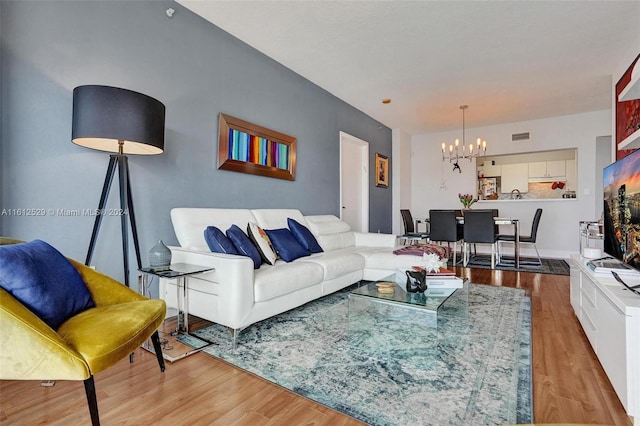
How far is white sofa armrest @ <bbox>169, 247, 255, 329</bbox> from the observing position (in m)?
2.10

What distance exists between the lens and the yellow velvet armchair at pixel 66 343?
115 cm

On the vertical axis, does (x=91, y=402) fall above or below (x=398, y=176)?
below

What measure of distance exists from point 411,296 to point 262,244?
4.20ft

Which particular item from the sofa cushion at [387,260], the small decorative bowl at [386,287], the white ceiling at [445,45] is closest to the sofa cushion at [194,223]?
the small decorative bowl at [386,287]

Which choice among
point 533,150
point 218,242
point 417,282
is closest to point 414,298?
point 417,282

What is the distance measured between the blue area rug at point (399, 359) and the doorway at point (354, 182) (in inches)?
113

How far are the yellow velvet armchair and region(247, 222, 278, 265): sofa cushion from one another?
1266 millimetres

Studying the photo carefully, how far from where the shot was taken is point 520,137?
6383 mm

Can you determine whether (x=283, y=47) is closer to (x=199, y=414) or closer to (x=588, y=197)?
(x=199, y=414)

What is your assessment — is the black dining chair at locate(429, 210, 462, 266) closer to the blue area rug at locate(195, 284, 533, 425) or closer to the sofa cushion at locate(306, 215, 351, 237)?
the sofa cushion at locate(306, 215, 351, 237)

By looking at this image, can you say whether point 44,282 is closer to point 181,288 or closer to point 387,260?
point 181,288

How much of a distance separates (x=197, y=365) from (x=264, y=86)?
9.85 feet

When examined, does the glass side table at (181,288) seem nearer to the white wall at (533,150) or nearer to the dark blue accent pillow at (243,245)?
the dark blue accent pillow at (243,245)

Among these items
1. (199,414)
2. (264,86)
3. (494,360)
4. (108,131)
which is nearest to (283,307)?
(199,414)
